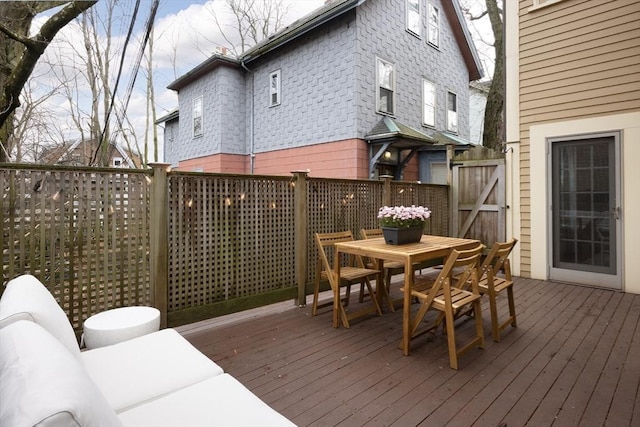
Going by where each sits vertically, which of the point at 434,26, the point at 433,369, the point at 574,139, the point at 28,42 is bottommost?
the point at 433,369

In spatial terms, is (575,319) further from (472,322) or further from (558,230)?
(558,230)

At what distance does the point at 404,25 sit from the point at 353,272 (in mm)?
8018

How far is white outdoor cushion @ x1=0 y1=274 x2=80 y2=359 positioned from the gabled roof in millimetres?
7941

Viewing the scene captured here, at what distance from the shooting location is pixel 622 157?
477cm

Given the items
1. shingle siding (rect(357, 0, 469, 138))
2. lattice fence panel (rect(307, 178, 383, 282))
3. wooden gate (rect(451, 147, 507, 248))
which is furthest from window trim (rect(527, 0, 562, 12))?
lattice fence panel (rect(307, 178, 383, 282))

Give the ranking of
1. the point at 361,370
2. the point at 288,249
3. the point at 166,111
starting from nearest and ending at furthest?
the point at 361,370 → the point at 288,249 → the point at 166,111

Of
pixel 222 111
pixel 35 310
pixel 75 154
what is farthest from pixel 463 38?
pixel 35 310

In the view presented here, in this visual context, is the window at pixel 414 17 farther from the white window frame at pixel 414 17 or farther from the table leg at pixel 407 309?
the table leg at pixel 407 309

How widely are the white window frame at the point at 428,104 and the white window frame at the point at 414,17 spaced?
1.35m

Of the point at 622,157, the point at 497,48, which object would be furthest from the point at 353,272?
the point at 497,48

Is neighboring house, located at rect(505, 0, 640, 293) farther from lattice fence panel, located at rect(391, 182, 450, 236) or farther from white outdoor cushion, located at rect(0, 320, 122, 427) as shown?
white outdoor cushion, located at rect(0, 320, 122, 427)

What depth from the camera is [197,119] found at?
11.5 metres

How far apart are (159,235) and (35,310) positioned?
1905mm

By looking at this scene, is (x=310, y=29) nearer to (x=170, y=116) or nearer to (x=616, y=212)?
(x=616, y=212)
